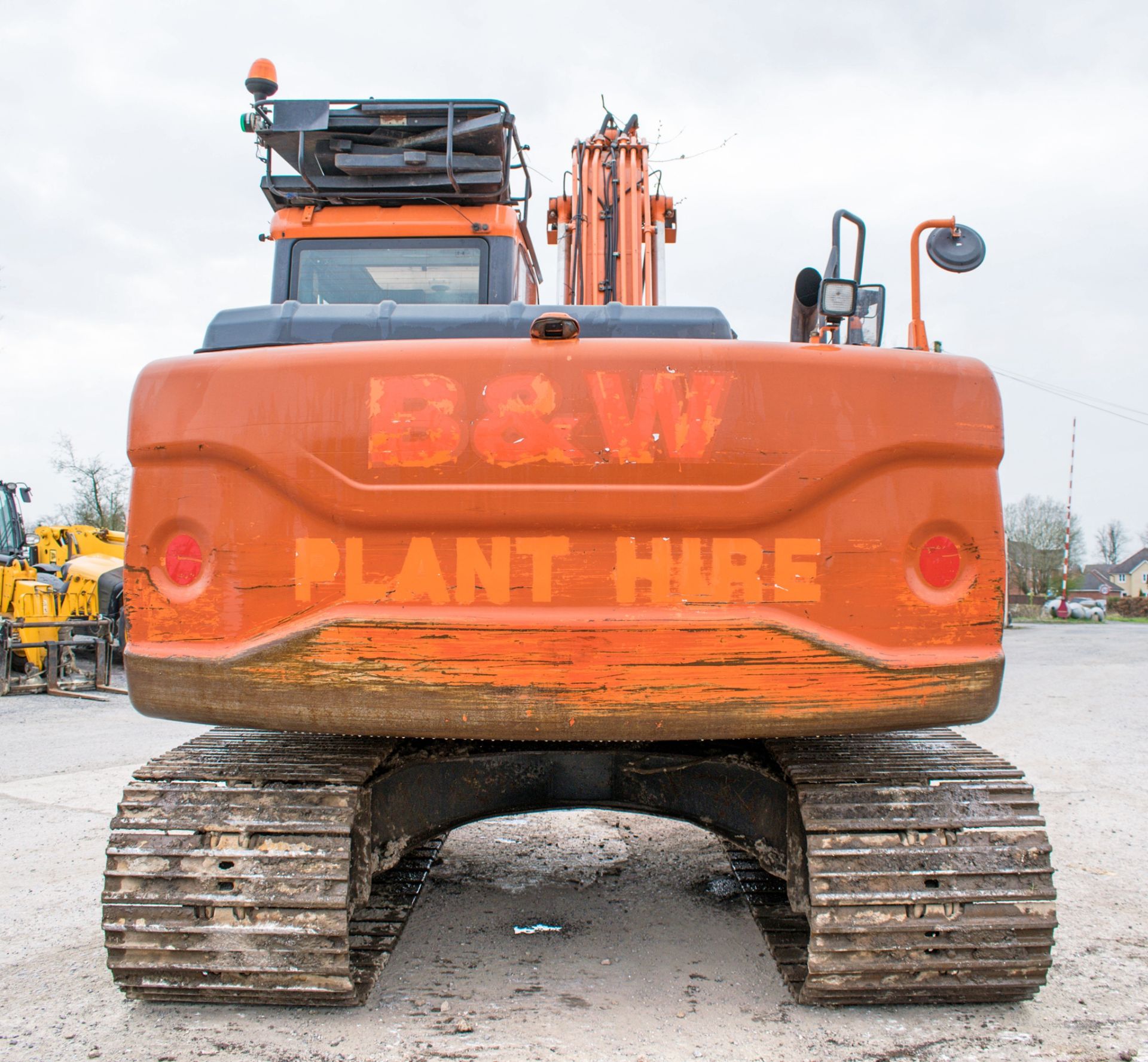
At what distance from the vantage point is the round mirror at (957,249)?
2750 mm

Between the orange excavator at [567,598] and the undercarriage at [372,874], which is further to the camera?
the undercarriage at [372,874]

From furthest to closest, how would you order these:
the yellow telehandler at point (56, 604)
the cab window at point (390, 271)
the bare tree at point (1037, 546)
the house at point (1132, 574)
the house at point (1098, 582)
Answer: the house at point (1132, 574) → the house at point (1098, 582) → the bare tree at point (1037, 546) → the yellow telehandler at point (56, 604) → the cab window at point (390, 271)

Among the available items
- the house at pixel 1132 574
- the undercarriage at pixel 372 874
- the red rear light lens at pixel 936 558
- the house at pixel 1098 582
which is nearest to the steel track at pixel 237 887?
the undercarriage at pixel 372 874

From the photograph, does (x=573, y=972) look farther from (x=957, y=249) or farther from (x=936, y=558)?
(x=957, y=249)

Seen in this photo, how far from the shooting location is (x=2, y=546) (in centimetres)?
1379

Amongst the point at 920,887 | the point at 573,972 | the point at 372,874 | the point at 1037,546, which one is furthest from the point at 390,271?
the point at 1037,546

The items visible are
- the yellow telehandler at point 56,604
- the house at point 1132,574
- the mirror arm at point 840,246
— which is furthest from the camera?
the house at point 1132,574

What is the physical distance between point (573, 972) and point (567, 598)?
1.35 m

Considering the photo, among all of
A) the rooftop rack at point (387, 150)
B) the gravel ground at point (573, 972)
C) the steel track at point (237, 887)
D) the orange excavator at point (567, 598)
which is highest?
the rooftop rack at point (387, 150)

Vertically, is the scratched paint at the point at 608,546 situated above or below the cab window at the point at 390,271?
below

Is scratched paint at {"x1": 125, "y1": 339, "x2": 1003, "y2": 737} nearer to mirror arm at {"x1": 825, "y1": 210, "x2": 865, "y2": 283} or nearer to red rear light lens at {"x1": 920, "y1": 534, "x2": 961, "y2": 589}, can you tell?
red rear light lens at {"x1": 920, "y1": 534, "x2": 961, "y2": 589}

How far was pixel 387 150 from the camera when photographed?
13.5ft

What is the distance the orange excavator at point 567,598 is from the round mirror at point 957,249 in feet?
1.65

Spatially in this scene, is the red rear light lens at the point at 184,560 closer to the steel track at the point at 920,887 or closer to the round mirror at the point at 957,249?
the steel track at the point at 920,887
